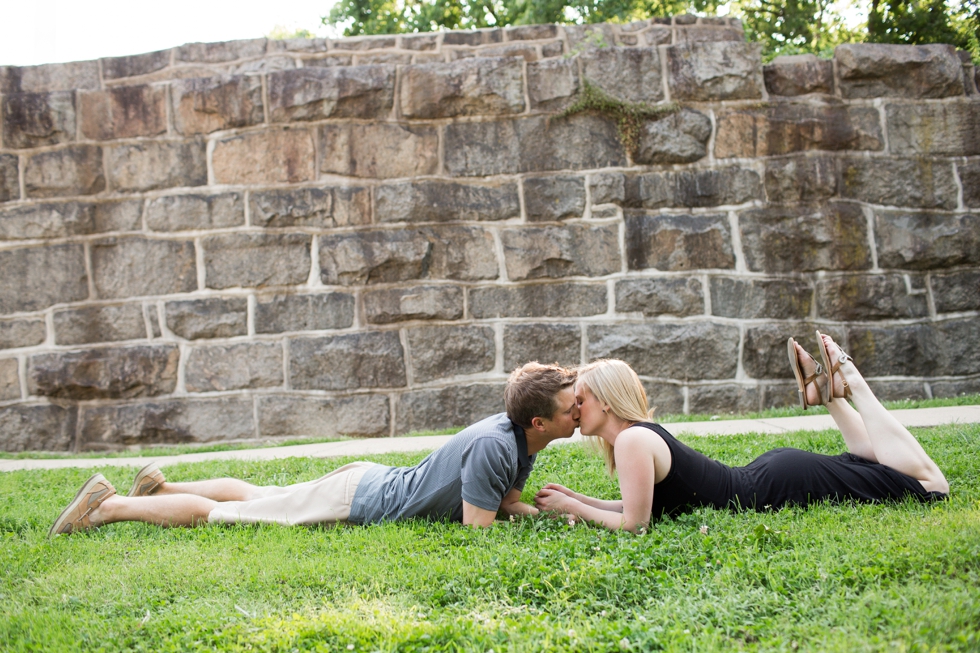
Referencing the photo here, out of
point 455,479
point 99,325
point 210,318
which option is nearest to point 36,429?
point 99,325

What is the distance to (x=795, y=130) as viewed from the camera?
644 cm

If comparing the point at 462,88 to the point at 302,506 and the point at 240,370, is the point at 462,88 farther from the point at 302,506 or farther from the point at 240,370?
the point at 302,506

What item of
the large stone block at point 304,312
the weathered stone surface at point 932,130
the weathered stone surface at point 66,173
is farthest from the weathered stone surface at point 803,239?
the weathered stone surface at point 66,173

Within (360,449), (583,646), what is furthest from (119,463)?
(583,646)

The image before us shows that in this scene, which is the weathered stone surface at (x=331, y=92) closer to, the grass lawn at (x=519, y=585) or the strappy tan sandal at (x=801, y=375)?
the grass lawn at (x=519, y=585)

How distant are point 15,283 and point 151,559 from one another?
4.46 m

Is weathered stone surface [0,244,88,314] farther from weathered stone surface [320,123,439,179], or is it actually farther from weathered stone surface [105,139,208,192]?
weathered stone surface [320,123,439,179]

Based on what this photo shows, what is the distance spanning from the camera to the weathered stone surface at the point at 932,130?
6.55m

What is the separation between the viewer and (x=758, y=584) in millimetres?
2500

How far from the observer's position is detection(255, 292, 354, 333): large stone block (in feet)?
20.6

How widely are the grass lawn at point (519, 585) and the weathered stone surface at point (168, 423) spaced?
2645 mm

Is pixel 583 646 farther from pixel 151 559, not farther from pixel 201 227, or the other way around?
pixel 201 227

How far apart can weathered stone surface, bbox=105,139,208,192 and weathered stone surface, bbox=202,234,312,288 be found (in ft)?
2.28

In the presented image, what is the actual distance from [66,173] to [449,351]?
12.0 ft
